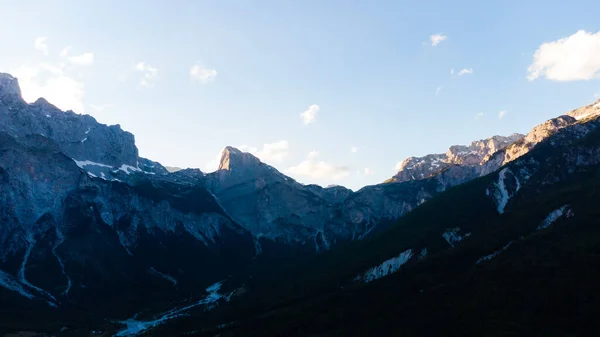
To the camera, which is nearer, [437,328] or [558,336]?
[558,336]

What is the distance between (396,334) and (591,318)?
68718 mm

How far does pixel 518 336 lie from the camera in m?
173

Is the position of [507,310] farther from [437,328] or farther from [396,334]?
[396,334]

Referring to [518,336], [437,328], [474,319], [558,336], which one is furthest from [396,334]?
[558,336]

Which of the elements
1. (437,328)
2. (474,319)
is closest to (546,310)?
(474,319)

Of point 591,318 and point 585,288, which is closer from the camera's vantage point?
point 591,318

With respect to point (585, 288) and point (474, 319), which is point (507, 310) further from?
point (585, 288)

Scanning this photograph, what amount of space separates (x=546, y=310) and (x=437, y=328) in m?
41.4

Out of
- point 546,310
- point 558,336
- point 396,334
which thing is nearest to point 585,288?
point 546,310

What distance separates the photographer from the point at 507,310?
19525 cm

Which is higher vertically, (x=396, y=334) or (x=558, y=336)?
(x=396, y=334)

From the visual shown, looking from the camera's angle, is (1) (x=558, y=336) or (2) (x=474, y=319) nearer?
(1) (x=558, y=336)

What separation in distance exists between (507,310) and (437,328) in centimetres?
2930

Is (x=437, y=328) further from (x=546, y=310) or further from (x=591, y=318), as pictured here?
(x=591, y=318)
